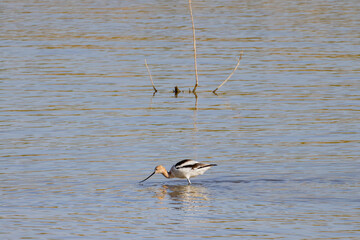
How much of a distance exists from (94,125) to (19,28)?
78.9 ft

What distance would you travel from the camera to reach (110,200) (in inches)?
623

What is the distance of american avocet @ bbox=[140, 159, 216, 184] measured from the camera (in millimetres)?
16984

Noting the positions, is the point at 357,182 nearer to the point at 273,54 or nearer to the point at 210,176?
the point at 210,176

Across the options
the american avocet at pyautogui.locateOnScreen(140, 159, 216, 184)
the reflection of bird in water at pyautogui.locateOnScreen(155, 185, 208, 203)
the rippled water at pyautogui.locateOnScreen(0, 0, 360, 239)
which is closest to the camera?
the rippled water at pyautogui.locateOnScreen(0, 0, 360, 239)

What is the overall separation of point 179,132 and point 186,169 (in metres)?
4.99

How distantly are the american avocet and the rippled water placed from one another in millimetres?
296

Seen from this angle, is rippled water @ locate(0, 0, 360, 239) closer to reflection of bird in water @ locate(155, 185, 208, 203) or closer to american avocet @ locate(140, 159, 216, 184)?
reflection of bird in water @ locate(155, 185, 208, 203)

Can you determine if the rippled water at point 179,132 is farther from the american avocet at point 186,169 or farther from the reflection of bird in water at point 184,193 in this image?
the american avocet at point 186,169

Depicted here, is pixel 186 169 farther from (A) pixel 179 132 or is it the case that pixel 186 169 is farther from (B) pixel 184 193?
(A) pixel 179 132

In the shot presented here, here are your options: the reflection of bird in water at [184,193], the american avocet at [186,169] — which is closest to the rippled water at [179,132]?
the reflection of bird in water at [184,193]

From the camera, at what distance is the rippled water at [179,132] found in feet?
47.9

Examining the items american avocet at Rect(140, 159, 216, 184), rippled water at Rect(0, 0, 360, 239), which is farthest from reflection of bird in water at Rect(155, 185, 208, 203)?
american avocet at Rect(140, 159, 216, 184)

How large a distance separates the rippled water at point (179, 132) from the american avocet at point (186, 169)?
11.6 inches

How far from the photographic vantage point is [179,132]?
867 inches
